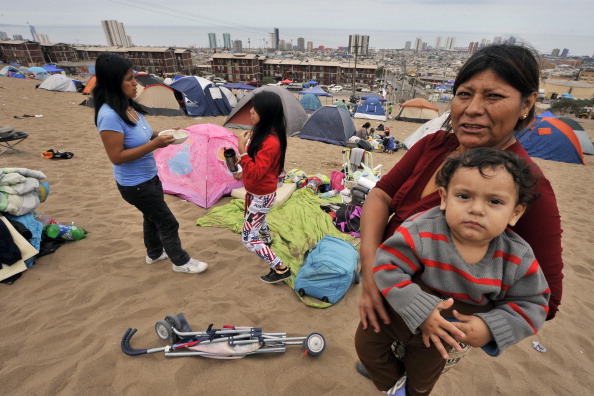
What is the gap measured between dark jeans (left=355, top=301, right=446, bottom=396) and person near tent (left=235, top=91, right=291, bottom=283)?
1728mm

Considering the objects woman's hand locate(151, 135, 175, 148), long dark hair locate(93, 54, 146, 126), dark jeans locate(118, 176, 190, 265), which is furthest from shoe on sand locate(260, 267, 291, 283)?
long dark hair locate(93, 54, 146, 126)

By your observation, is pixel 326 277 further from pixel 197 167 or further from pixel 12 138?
pixel 12 138

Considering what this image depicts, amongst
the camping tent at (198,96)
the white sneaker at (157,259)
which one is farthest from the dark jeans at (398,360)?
the camping tent at (198,96)

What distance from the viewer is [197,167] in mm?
5227

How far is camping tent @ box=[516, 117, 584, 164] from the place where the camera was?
35.3 ft

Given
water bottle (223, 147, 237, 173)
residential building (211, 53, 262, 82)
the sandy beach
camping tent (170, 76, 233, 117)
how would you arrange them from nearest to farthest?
the sandy beach < water bottle (223, 147, 237, 173) < camping tent (170, 76, 233, 117) < residential building (211, 53, 262, 82)

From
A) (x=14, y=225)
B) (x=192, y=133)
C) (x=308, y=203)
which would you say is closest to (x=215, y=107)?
(x=192, y=133)

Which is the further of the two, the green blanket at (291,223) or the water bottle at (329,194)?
the water bottle at (329,194)

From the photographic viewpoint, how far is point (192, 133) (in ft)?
17.7

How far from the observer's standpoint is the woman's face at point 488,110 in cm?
104

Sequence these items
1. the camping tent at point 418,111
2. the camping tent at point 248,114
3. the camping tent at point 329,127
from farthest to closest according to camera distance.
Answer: the camping tent at point 418,111, the camping tent at point 248,114, the camping tent at point 329,127

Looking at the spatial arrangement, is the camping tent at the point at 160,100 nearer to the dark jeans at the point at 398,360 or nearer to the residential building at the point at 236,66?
the dark jeans at the point at 398,360

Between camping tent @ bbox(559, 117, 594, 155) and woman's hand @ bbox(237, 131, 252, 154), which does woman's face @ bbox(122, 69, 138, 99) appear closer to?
woman's hand @ bbox(237, 131, 252, 154)

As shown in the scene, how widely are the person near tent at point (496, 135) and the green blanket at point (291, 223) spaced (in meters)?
2.47
